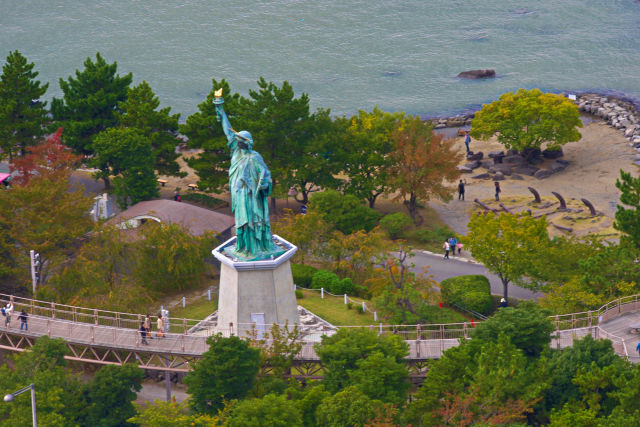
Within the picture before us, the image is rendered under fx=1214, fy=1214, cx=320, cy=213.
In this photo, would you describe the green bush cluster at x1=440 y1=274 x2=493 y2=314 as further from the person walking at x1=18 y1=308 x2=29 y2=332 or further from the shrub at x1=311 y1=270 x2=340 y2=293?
the person walking at x1=18 y1=308 x2=29 y2=332

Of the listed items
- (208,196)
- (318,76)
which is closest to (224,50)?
(318,76)

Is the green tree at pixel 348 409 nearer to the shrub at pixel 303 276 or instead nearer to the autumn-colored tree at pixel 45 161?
the shrub at pixel 303 276

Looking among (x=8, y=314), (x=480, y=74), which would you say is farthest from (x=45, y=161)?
(x=480, y=74)

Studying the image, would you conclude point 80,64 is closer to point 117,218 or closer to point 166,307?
point 117,218

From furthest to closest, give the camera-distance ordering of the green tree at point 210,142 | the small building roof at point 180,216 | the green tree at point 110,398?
the green tree at point 210,142 < the small building roof at point 180,216 < the green tree at point 110,398

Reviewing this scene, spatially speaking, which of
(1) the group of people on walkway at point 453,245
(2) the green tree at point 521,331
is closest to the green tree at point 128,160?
(1) the group of people on walkway at point 453,245

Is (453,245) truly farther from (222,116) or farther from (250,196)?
(222,116)

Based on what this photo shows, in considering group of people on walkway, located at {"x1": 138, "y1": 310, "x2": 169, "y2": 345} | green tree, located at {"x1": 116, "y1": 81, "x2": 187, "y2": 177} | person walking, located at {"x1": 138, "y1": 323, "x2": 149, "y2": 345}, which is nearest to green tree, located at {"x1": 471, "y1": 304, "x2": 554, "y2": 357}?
group of people on walkway, located at {"x1": 138, "y1": 310, "x2": 169, "y2": 345}
